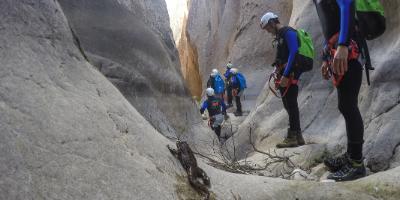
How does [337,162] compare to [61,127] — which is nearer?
[61,127]

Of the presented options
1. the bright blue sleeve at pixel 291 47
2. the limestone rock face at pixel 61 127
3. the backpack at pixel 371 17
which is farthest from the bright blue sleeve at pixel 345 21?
the bright blue sleeve at pixel 291 47

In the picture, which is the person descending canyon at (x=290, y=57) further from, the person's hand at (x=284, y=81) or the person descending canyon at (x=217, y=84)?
the person descending canyon at (x=217, y=84)

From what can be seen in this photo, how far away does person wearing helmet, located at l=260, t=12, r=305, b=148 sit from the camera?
575 cm

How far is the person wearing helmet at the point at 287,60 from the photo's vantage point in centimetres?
575

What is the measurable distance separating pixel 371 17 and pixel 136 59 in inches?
188

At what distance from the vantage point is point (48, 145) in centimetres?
223

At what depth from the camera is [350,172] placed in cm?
366

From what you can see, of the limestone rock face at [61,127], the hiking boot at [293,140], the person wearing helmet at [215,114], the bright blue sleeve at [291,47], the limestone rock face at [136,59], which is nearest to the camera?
the limestone rock face at [61,127]

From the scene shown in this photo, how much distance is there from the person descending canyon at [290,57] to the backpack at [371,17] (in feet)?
6.21

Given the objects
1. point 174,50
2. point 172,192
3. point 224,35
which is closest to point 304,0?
point 174,50

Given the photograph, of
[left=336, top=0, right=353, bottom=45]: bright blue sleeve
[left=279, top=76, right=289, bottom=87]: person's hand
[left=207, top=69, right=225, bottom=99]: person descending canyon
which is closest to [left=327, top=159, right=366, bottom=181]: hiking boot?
[left=336, top=0, right=353, bottom=45]: bright blue sleeve

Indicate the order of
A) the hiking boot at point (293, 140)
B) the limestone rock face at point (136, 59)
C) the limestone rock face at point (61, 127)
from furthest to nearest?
the limestone rock face at point (136, 59), the hiking boot at point (293, 140), the limestone rock face at point (61, 127)

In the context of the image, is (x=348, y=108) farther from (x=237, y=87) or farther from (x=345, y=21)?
(x=237, y=87)

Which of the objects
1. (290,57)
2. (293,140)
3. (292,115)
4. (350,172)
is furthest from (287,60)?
(350,172)
